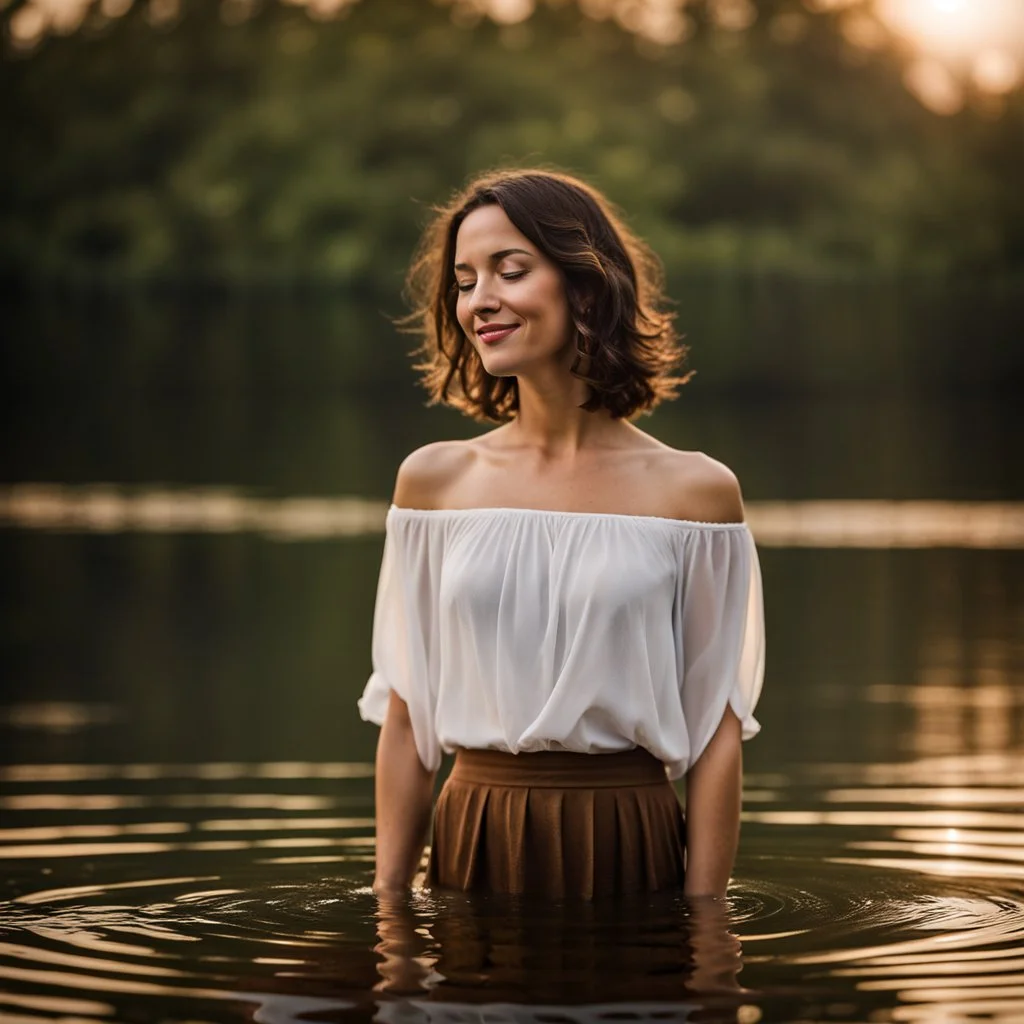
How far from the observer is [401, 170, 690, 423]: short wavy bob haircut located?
4078mm

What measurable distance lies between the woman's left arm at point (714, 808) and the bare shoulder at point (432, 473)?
62cm

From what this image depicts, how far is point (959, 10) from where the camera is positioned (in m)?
71.1

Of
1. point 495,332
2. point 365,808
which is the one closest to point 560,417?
point 495,332

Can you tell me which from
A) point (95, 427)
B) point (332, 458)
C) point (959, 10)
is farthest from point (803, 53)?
point (332, 458)

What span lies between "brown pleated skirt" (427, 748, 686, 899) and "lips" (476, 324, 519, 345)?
0.70 metres

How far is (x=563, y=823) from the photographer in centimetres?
412

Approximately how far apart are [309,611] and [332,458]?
2334 centimetres

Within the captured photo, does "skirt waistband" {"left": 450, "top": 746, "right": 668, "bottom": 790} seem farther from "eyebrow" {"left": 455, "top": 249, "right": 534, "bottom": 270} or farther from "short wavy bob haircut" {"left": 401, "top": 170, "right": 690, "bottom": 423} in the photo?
"eyebrow" {"left": 455, "top": 249, "right": 534, "bottom": 270}

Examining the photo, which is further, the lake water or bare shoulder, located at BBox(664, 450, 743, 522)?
bare shoulder, located at BBox(664, 450, 743, 522)

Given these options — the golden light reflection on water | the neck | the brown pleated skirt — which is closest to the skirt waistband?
the brown pleated skirt

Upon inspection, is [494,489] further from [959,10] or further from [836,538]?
[959,10]

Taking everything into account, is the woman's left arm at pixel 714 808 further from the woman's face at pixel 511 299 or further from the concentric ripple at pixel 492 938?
the woman's face at pixel 511 299

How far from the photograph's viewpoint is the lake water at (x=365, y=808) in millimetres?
4000

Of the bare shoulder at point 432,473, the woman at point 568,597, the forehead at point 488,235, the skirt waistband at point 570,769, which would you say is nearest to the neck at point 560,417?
the woman at point 568,597
